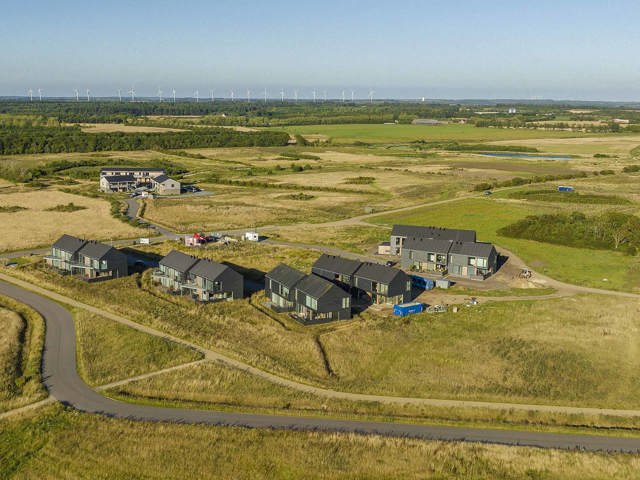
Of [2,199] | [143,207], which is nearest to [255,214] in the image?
[143,207]

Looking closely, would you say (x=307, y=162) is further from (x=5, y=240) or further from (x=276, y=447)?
(x=276, y=447)

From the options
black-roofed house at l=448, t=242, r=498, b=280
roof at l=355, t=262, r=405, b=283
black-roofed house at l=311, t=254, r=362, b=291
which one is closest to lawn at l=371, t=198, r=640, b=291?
black-roofed house at l=448, t=242, r=498, b=280

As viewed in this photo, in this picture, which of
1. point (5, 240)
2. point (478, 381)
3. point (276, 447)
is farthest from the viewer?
point (5, 240)

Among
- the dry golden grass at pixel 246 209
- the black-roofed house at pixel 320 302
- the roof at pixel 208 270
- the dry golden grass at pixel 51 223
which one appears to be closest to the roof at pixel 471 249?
the black-roofed house at pixel 320 302

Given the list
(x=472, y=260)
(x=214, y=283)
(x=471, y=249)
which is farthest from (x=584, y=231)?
(x=214, y=283)

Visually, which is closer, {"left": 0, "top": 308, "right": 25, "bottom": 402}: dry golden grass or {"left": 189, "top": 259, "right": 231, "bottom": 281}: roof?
{"left": 0, "top": 308, "right": 25, "bottom": 402}: dry golden grass

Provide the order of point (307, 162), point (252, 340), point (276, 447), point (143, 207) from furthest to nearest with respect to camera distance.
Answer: point (307, 162) → point (143, 207) → point (252, 340) → point (276, 447)

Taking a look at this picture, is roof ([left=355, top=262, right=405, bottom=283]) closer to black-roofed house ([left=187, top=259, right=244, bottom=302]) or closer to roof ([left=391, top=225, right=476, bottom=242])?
black-roofed house ([left=187, top=259, right=244, bottom=302])
